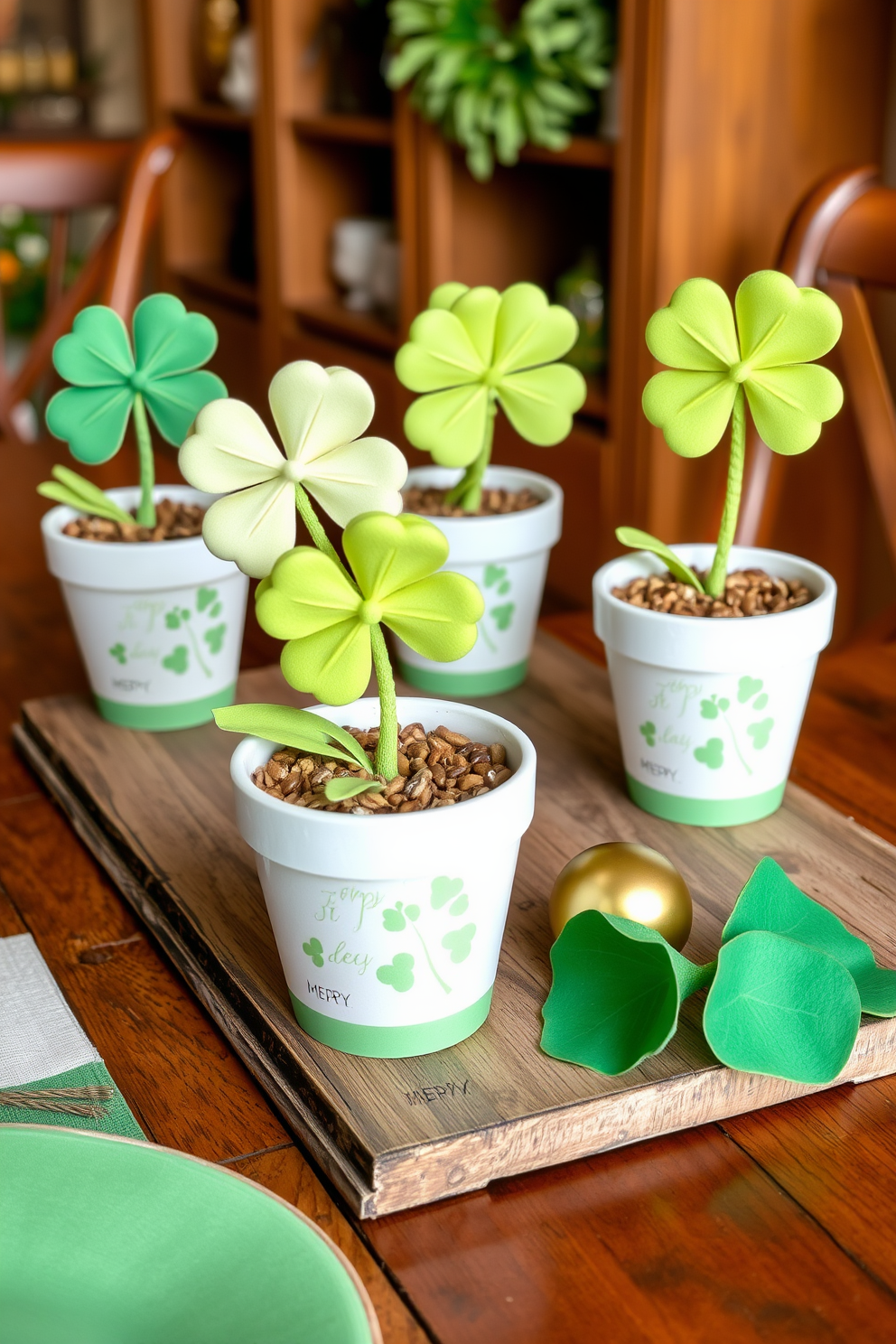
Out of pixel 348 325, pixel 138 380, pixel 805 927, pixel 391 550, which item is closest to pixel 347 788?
pixel 391 550

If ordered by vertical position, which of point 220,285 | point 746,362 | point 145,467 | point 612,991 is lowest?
point 220,285

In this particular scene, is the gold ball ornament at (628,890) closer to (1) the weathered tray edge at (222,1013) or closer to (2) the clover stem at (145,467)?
(1) the weathered tray edge at (222,1013)

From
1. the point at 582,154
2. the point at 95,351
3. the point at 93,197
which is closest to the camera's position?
the point at 95,351

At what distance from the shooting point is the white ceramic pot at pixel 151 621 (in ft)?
3.08

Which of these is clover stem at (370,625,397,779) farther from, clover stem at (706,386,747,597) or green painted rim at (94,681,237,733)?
green painted rim at (94,681,237,733)

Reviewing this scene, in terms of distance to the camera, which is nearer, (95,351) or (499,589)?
(95,351)

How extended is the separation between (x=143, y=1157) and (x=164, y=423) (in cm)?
55

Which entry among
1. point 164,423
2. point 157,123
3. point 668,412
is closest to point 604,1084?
point 668,412

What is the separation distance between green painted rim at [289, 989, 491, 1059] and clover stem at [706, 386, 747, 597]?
332 millimetres

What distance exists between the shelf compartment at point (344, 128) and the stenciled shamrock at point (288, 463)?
1.86 m

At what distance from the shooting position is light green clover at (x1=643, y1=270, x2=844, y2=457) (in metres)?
0.70

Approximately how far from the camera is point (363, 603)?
22.5 inches

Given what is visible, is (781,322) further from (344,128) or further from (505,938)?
(344,128)

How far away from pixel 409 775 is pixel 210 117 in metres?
2.78
